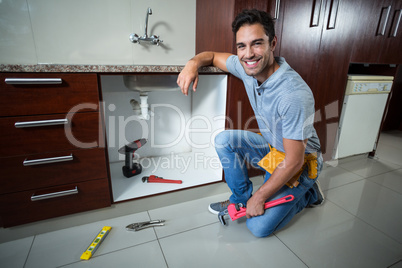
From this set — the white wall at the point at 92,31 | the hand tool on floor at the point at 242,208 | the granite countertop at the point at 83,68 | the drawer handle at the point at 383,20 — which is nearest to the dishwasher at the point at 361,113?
the drawer handle at the point at 383,20

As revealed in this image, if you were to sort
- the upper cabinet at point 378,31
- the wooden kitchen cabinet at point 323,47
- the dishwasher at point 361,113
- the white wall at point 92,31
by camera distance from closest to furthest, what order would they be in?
the white wall at point 92,31, the wooden kitchen cabinet at point 323,47, the upper cabinet at point 378,31, the dishwasher at point 361,113

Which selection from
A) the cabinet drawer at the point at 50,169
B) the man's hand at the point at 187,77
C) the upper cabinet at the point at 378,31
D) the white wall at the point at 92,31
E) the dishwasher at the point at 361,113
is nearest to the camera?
the cabinet drawer at the point at 50,169

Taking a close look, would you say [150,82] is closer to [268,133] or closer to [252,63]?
[252,63]

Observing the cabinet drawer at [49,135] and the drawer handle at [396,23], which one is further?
the drawer handle at [396,23]

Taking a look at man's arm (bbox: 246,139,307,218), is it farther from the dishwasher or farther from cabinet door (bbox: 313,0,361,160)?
the dishwasher

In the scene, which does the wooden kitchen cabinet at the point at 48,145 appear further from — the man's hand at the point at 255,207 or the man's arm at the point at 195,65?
the man's hand at the point at 255,207

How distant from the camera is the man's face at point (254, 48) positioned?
0.91m

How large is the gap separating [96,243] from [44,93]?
705mm

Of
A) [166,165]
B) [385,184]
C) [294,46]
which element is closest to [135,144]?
[166,165]

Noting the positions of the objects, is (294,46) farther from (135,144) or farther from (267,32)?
(135,144)

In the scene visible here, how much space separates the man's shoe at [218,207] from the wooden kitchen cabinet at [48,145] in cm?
61

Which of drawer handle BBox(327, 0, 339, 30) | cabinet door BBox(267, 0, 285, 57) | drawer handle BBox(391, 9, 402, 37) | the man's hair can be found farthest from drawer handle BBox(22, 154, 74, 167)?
drawer handle BBox(391, 9, 402, 37)

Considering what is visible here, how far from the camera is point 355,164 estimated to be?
1.98 m

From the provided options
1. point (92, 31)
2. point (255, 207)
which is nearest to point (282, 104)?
point (255, 207)
